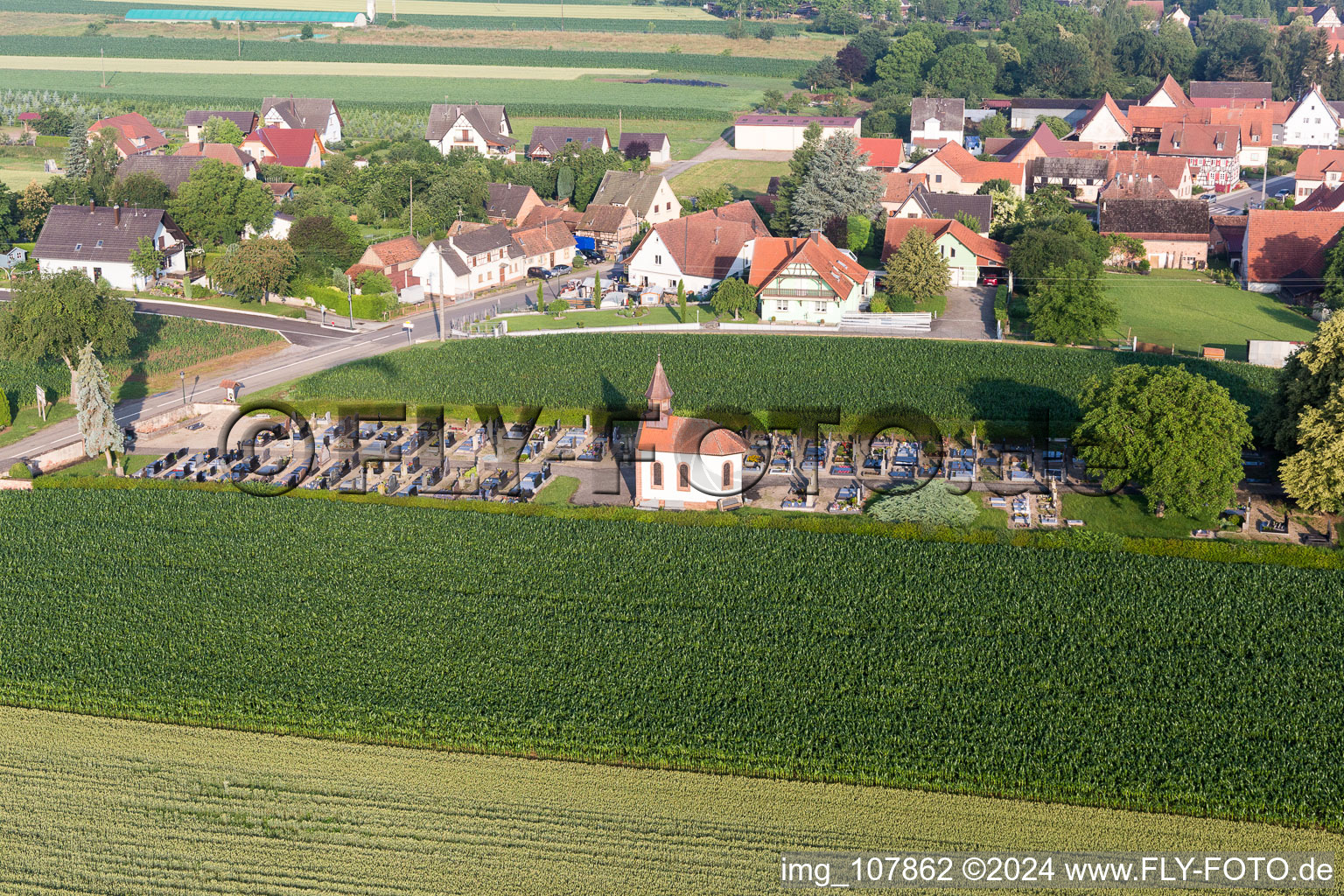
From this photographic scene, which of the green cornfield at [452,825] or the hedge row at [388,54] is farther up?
the hedge row at [388,54]

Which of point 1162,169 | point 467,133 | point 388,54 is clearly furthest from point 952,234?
point 388,54

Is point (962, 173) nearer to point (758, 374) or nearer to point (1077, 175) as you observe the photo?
point (1077, 175)

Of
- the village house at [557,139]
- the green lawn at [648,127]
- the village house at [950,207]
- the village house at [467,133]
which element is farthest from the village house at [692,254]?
the green lawn at [648,127]

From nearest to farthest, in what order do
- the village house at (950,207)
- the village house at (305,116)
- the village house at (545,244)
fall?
1. the village house at (545,244)
2. the village house at (950,207)
3. the village house at (305,116)

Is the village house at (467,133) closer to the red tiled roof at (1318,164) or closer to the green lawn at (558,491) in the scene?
the red tiled roof at (1318,164)

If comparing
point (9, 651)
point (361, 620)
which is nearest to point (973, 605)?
point (361, 620)

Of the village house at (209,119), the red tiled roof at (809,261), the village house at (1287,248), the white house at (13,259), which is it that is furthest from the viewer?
the village house at (209,119)

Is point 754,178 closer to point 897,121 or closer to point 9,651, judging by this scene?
point 897,121

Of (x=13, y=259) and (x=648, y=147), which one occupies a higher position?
(x=648, y=147)
